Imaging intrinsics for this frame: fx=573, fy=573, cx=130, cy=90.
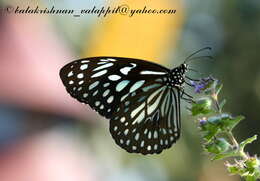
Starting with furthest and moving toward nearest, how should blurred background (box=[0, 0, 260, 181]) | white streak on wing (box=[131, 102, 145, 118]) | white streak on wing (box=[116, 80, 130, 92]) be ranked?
1. blurred background (box=[0, 0, 260, 181])
2. white streak on wing (box=[131, 102, 145, 118])
3. white streak on wing (box=[116, 80, 130, 92])

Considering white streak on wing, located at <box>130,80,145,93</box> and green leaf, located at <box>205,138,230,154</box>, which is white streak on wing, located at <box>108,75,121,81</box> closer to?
white streak on wing, located at <box>130,80,145,93</box>

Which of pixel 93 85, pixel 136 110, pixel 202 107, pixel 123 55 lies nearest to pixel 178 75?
pixel 136 110

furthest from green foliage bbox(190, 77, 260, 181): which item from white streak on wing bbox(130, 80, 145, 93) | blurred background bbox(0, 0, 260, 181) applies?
blurred background bbox(0, 0, 260, 181)

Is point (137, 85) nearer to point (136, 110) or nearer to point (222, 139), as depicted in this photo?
point (136, 110)

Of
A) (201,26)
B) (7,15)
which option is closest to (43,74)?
(7,15)

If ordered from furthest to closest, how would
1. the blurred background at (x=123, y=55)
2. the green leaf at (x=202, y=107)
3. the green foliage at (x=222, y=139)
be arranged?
the blurred background at (x=123, y=55), the green leaf at (x=202, y=107), the green foliage at (x=222, y=139)

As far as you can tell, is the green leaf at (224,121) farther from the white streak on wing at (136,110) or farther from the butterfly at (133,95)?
the white streak on wing at (136,110)

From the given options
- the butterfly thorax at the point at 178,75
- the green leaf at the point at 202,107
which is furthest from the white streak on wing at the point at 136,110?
the green leaf at the point at 202,107

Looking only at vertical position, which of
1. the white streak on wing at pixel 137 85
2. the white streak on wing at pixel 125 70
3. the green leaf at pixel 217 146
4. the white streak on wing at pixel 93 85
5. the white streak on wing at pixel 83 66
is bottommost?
the green leaf at pixel 217 146
